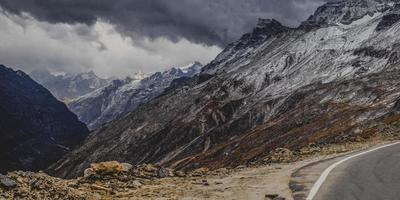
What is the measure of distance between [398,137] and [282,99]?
6067 inches

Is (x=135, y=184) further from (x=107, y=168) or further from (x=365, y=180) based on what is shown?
(x=365, y=180)

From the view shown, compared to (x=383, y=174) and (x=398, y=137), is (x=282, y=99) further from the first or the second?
(x=383, y=174)

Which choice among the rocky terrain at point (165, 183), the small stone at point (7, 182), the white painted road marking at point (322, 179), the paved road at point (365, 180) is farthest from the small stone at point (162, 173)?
the small stone at point (7, 182)

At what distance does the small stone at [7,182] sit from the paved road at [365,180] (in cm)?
926

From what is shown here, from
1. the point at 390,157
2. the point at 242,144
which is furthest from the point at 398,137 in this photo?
the point at 242,144

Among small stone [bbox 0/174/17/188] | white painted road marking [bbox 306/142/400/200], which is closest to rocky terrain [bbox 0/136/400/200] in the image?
small stone [bbox 0/174/17/188]

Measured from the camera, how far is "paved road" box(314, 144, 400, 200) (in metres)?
16.9

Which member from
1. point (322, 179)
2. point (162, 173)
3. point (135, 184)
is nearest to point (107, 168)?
point (135, 184)

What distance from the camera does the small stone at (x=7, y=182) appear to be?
15766 mm

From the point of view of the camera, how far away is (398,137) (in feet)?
118

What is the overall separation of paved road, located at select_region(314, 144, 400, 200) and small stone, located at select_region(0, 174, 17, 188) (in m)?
9.26

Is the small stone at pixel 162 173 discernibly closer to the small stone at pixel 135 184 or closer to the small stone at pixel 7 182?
the small stone at pixel 135 184

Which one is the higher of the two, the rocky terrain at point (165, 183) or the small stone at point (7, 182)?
the small stone at point (7, 182)

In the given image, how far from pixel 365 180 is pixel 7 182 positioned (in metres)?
12.6
